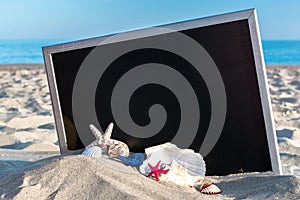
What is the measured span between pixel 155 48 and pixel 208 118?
456 mm

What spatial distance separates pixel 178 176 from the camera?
2162 millimetres

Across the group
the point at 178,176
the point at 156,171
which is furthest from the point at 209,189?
the point at 156,171

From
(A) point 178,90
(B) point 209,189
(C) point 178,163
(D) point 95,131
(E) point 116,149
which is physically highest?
(A) point 178,90

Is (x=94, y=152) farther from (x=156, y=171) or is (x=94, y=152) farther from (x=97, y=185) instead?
(x=97, y=185)

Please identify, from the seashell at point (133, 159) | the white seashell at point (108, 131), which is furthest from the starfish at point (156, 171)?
the white seashell at point (108, 131)

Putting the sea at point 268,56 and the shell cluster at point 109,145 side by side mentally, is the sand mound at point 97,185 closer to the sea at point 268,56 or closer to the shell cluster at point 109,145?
the shell cluster at point 109,145

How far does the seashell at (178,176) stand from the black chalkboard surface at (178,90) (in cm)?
30

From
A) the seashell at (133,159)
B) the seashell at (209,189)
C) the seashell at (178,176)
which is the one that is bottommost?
the seashell at (209,189)

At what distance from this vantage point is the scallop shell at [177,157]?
91.2 inches

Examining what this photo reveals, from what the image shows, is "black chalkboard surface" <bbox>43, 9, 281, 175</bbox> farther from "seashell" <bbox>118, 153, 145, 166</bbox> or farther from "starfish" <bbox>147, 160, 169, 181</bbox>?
"starfish" <bbox>147, 160, 169, 181</bbox>

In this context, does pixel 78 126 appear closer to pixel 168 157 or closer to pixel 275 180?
pixel 168 157

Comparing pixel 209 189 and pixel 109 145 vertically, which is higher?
pixel 109 145

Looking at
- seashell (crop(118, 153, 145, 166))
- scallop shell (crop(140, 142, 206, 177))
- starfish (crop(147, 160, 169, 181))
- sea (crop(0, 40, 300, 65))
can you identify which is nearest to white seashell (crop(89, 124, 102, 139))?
seashell (crop(118, 153, 145, 166))

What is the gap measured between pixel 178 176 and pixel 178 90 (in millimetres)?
482
